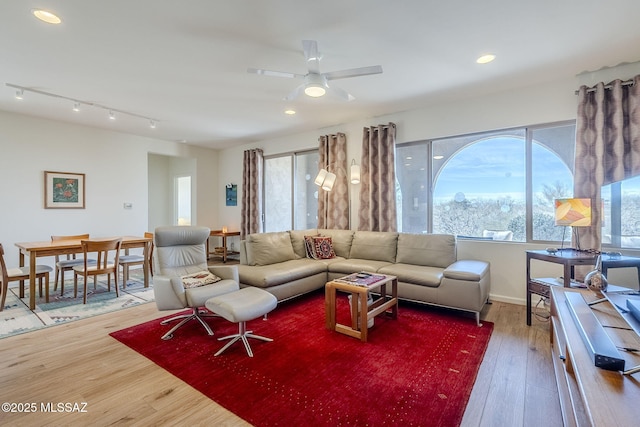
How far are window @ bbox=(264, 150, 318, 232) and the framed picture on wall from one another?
3386 mm

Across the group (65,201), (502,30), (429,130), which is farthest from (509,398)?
(65,201)

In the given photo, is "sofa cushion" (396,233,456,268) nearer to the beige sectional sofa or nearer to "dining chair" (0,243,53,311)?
the beige sectional sofa

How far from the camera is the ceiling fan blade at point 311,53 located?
92.8 inches

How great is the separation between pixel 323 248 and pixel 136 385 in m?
2.90

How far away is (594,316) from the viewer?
1.80 m

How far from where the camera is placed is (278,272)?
143 inches

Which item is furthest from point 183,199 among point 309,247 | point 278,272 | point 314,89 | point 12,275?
point 314,89

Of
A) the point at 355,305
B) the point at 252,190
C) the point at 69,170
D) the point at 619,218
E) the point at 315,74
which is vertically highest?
the point at 315,74

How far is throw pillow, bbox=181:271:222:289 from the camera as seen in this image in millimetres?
2947

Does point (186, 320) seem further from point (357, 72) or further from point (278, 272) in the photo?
point (357, 72)

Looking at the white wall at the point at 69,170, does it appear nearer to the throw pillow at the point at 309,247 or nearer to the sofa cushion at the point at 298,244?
the sofa cushion at the point at 298,244

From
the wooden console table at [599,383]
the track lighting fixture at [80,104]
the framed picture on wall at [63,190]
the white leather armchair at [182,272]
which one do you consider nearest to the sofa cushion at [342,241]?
the white leather armchair at [182,272]

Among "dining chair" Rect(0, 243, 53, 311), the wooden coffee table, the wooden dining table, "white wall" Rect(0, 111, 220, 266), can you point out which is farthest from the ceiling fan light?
"white wall" Rect(0, 111, 220, 266)

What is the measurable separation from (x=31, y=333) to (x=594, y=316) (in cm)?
471
